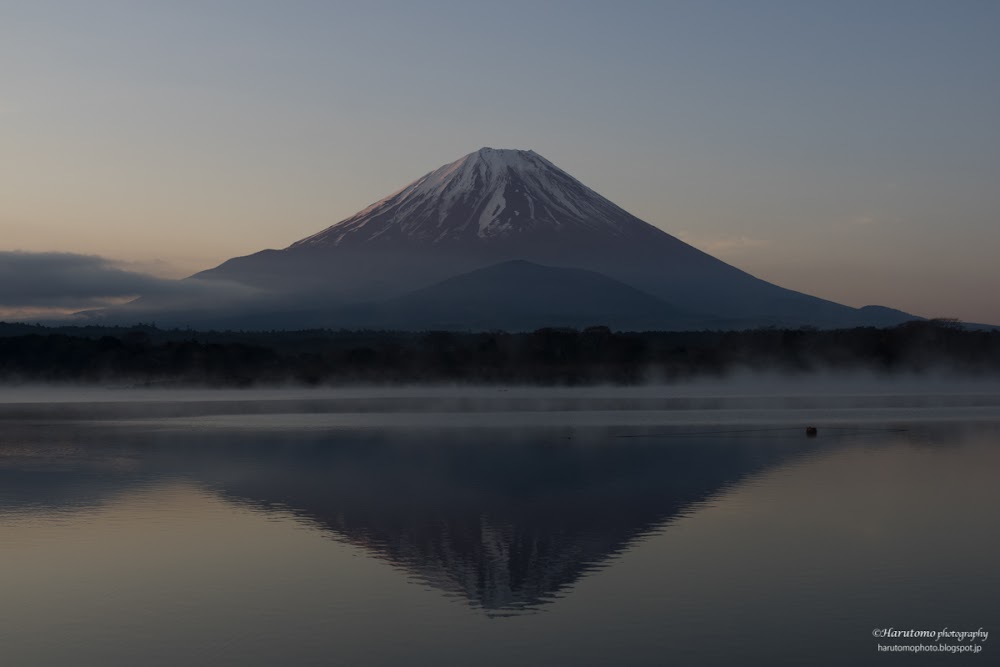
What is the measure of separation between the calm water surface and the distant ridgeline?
83.2 m

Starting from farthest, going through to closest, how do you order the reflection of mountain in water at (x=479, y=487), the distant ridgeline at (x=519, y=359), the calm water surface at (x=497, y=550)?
1. the distant ridgeline at (x=519, y=359)
2. the reflection of mountain in water at (x=479, y=487)
3. the calm water surface at (x=497, y=550)

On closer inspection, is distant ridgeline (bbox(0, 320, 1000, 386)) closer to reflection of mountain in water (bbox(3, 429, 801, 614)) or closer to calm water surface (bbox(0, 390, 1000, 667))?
reflection of mountain in water (bbox(3, 429, 801, 614))

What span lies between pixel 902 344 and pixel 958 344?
8.25 metres

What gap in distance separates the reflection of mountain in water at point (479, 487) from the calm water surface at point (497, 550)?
0.13 m

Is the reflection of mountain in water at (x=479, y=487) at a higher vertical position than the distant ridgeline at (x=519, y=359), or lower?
lower

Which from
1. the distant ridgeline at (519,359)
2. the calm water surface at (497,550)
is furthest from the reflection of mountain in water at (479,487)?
the distant ridgeline at (519,359)

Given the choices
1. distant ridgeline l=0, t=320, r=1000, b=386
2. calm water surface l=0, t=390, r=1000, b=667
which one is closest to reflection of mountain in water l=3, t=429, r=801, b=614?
calm water surface l=0, t=390, r=1000, b=667

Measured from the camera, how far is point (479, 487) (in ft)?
120

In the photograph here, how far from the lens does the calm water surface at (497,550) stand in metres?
18.8

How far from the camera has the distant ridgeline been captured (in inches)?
5320

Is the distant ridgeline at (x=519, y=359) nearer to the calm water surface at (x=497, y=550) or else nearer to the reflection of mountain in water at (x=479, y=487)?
the reflection of mountain in water at (x=479, y=487)

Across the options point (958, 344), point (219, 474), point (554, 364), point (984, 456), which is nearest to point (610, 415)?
point (984, 456)

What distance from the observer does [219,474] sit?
132ft

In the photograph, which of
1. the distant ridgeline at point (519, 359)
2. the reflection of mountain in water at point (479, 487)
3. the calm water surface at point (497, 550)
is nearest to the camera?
the calm water surface at point (497, 550)
